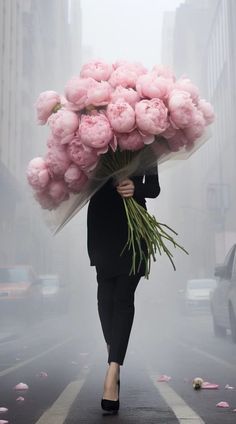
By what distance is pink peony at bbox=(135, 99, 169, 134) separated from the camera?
434 centimetres

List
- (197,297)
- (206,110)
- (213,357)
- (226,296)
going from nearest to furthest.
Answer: (206,110) → (213,357) → (226,296) → (197,297)

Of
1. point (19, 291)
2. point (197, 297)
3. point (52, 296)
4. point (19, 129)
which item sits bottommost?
point (52, 296)

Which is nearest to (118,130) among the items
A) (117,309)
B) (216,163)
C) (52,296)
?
(117,309)

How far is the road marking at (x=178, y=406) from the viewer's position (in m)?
4.01

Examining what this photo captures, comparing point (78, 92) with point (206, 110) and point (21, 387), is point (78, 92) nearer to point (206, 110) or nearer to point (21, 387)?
point (206, 110)

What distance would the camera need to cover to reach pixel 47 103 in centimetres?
467

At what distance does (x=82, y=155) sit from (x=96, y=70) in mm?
556

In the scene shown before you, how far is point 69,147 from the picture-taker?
448 centimetres

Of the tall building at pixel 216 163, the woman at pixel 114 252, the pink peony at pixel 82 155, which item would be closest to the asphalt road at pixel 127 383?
the woman at pixel 114 252

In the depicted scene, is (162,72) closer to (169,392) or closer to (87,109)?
(87,109)

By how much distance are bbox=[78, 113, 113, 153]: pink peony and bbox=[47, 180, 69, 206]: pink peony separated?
40 centimetres

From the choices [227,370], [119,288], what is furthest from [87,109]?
[227,370]

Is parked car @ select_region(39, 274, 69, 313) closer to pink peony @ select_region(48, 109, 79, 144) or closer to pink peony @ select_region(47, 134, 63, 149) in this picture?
pink peony @ select_region(47, 134, 63, 149)

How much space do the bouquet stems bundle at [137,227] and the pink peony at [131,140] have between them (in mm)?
77
